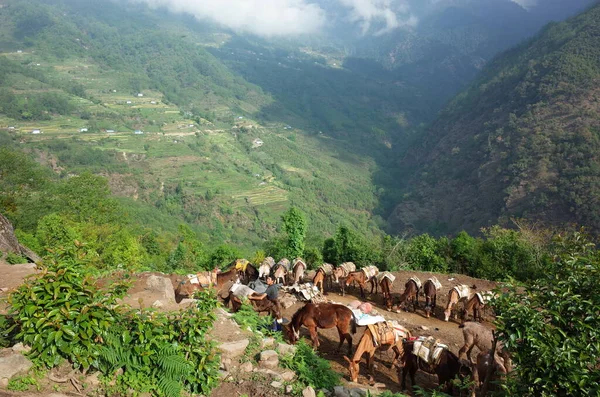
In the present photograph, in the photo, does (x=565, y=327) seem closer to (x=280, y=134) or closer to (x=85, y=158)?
(x=85, y=158)

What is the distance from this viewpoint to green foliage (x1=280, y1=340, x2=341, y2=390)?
262 inches

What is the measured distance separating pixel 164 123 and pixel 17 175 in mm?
84501

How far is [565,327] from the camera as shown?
4.86 metres

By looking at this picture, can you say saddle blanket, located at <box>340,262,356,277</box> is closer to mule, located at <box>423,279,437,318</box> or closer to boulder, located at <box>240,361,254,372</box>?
mule, located at <box>423,279,437,318</box>

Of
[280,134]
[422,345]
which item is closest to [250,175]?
[280,134]

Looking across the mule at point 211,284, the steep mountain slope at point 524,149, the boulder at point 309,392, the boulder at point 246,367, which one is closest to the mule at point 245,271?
the mule at point 211,284

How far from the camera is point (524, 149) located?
6612 cm

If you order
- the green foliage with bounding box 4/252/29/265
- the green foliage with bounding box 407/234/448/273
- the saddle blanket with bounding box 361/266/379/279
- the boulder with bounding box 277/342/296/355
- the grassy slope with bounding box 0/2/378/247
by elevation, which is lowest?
the grassy slope with bounding box 0/2/378/247

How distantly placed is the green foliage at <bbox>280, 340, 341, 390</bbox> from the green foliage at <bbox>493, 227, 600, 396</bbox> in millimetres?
2988

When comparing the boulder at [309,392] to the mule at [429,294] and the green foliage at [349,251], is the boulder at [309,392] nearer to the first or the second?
the mule at [429,294]

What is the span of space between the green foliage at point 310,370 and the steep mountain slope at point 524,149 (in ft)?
167

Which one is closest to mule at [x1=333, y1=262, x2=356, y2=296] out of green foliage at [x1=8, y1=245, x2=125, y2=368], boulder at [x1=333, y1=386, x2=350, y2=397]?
boulder at [x1=333, y1=386, x2=350, y2=397]

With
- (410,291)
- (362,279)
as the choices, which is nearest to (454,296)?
(410,291)

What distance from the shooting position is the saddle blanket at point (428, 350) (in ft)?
24.8
